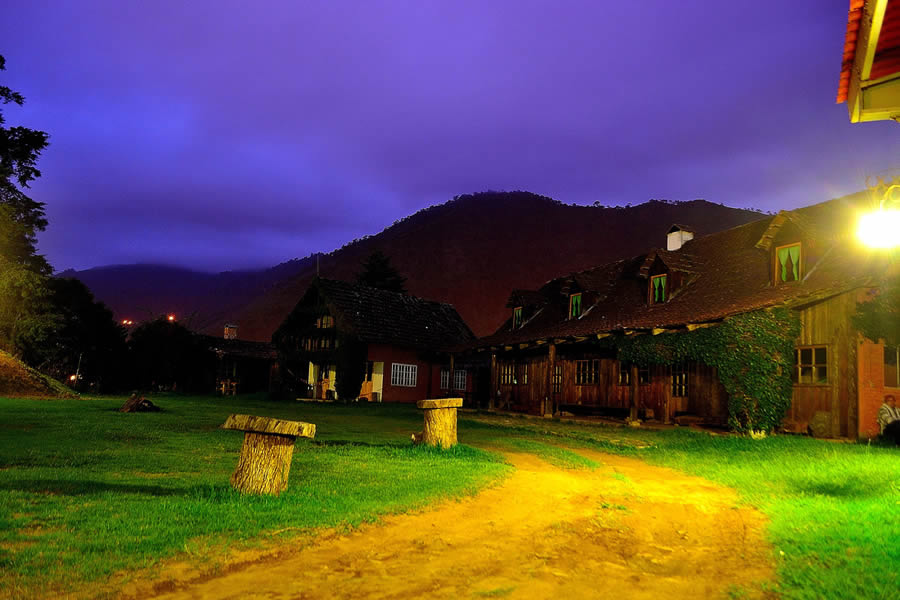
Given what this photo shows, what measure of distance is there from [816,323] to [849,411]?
237 cm

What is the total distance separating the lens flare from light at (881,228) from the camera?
663 cm

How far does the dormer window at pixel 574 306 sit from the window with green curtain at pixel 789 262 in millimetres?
9145

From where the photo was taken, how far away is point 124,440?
11.9 metres

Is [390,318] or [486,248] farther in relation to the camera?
[486,248]

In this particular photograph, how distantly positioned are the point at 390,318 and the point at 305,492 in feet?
101

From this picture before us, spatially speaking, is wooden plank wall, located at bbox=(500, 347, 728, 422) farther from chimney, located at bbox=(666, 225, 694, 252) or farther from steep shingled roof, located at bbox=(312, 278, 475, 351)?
chimney, located at bbox=(666, 225, 694, 252)

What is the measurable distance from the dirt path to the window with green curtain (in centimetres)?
1145

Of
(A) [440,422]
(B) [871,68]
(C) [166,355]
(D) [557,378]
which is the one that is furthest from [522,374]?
(C) [166,355]

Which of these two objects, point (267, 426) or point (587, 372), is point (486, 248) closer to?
point (587, 372)

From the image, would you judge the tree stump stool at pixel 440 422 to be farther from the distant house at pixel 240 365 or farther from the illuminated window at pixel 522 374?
the distant house at pixel 240 365

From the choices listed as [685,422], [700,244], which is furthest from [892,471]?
[700,244]

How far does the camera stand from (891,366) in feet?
46.9

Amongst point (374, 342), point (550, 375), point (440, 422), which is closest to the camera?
point (440, 422)

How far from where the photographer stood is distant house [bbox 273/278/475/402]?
35.7 meters
